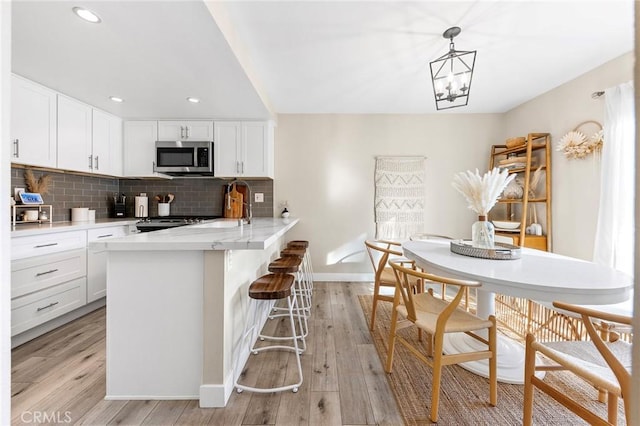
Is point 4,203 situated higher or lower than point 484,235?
higher

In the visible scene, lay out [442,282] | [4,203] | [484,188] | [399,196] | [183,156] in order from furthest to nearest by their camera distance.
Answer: [399,196] < [183,156] < [484,188] < [442,282] < [4,203]

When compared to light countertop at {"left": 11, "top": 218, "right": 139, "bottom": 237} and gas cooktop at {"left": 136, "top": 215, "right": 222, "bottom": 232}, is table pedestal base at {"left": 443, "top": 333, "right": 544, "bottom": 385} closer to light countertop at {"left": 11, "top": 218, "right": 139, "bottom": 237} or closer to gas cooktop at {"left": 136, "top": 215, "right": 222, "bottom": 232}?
gas cooktop at {"left": 136, "top": 215, "right": 222, "bottom": 232}

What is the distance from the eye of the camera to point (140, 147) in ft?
11.1

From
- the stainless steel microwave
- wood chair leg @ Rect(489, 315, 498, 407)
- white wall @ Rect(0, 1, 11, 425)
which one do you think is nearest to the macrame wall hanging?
wood chair leg @ Rect(489, 315, 498, 407)

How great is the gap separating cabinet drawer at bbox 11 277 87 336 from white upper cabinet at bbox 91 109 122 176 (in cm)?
139

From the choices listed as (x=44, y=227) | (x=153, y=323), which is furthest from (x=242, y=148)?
(x=153, y=323)

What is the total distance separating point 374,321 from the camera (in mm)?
2395

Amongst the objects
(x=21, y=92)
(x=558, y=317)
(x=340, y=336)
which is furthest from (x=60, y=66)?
(x=558, y=317)

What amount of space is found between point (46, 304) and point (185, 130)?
2278 mm

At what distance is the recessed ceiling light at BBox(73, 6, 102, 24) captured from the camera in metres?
1.50

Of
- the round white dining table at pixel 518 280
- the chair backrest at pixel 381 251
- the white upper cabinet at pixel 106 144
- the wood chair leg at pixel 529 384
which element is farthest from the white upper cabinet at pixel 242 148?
the wood chair leg at pixel 529 384

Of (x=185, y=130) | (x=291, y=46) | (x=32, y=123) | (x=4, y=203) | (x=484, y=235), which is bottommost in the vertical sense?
(x=484, y=235)

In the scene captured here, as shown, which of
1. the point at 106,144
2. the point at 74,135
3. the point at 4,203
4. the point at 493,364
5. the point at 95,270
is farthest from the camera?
the point at 106,144

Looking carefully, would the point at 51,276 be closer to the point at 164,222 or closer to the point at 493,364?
the point at 164,222
